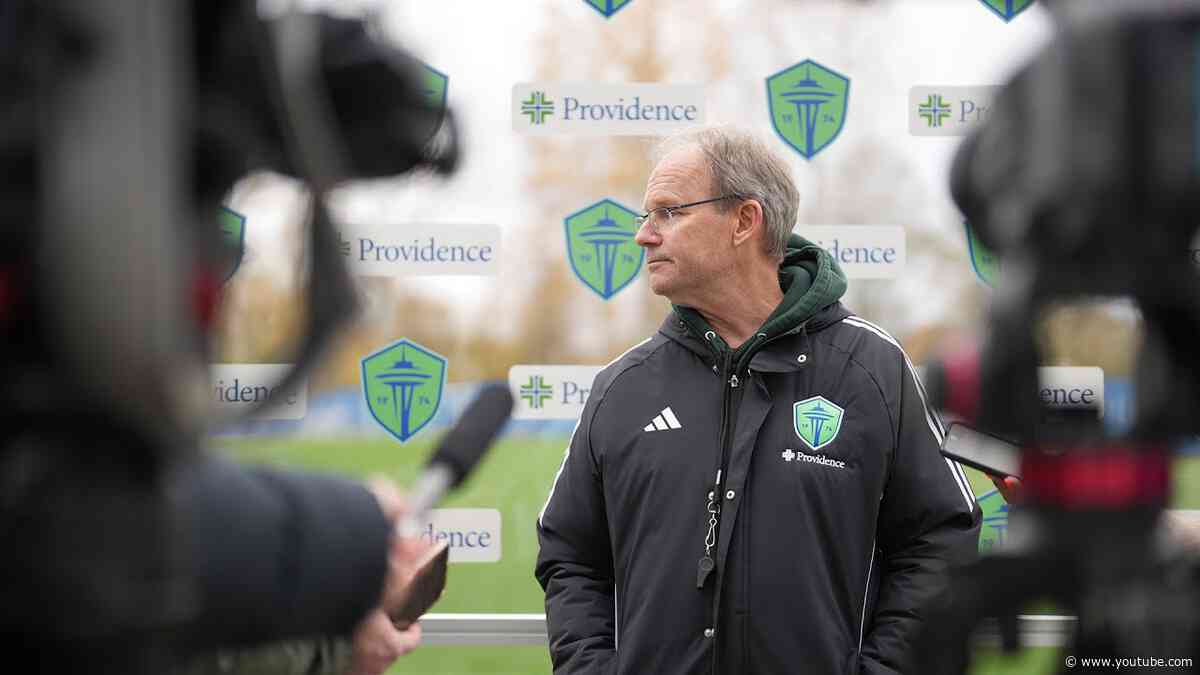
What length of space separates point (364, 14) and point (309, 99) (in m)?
0.18

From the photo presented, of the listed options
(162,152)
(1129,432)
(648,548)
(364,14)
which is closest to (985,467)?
(648,548)

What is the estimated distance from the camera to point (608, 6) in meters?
3.60

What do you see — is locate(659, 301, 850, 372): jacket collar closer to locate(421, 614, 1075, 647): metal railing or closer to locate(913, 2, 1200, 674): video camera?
locate(421, 614, 1075, 647): metal railing

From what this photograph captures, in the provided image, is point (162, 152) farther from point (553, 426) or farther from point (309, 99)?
point (553, 426)

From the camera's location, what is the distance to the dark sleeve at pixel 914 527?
2895 mm

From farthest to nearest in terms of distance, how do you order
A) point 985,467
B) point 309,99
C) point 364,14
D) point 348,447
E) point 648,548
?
point 348,447
point 648,548
point 985,467
point 364,14
point 309,99

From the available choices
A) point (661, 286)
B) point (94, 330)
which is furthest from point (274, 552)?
point (661, 286)

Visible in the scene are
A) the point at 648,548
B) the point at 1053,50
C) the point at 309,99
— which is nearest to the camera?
the point at 1053,50

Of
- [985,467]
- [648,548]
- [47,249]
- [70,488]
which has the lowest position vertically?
[648,548]

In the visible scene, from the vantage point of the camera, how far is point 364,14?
4.26 feet

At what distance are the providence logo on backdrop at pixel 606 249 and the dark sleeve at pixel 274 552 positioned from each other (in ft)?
8.14

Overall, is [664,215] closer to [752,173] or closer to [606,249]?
[752,173]
